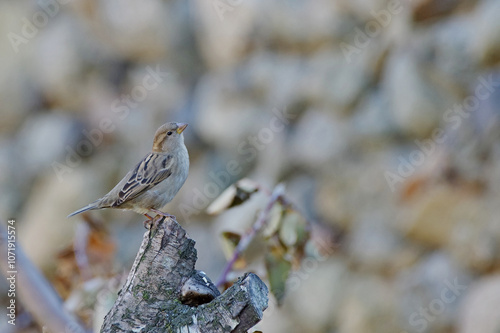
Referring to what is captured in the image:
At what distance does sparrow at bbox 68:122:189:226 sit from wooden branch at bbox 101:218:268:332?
87cm

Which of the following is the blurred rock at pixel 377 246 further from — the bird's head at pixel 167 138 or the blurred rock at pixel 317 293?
the bird's head at pixel 167 138

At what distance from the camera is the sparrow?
2.32 meters

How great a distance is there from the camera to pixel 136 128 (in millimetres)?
5684

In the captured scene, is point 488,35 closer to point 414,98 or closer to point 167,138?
point 414,98

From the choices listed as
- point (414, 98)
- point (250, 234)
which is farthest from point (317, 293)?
point (250, 234)

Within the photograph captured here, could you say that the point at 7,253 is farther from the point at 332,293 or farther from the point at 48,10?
the point at 48,10

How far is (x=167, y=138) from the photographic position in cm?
250

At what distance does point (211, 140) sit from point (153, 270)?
3.79 meters

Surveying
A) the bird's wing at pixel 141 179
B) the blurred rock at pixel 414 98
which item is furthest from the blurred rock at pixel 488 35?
the bird's wing at pixel 141 179

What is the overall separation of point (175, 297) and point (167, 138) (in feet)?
3.89

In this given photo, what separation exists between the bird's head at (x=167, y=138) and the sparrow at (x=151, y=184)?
2cm

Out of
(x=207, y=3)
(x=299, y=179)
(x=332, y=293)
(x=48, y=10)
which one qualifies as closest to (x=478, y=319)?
(x=332, y=293)

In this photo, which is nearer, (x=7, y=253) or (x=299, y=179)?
(x=7, y=253)

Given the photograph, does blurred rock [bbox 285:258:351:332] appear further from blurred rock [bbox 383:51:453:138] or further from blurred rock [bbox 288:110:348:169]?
blurred rock [bbox 383:51:453:138]
